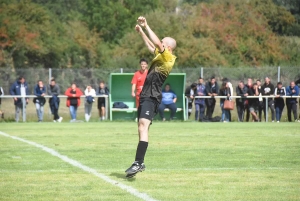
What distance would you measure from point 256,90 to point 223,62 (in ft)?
90.0

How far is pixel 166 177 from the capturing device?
9547mm

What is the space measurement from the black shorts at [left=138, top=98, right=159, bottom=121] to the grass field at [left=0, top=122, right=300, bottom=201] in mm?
811

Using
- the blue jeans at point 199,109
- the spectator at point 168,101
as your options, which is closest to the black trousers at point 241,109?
the blue jeans at point 199,109

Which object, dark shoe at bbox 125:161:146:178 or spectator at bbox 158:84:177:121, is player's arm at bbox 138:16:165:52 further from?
spectator at bbox 158:84:177:121

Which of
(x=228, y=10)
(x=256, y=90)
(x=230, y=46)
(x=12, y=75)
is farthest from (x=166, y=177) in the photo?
(x=228, y=10)

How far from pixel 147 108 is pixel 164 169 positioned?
1.07m

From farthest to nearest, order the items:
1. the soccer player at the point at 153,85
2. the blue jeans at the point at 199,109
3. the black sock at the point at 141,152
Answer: the blue jeans at the point at 199,109 → the soccer player at the point at 153,85 → the black sock at the point at 141,152

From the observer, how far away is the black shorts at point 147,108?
32.5 ft

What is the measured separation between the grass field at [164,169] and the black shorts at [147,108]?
0.81 meters

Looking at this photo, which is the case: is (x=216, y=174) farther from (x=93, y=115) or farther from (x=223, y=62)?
(x=223, y=62)

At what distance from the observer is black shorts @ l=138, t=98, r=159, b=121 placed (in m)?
9.91

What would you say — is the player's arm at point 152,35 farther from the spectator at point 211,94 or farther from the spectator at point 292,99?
the spectator at point 292,99

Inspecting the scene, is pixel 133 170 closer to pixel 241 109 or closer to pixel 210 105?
pixel 210 105

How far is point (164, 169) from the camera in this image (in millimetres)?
10461
